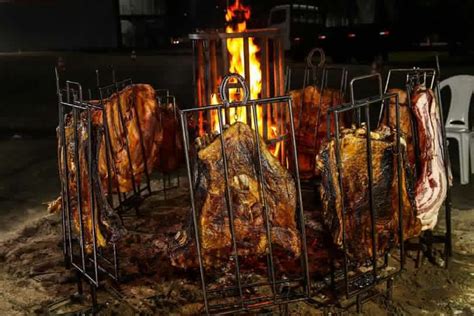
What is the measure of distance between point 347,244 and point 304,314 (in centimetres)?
74

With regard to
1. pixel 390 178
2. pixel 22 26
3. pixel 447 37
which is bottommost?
pixel 390 178

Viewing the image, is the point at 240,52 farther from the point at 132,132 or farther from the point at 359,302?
the point at 359,302

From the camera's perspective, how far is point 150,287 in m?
5.56

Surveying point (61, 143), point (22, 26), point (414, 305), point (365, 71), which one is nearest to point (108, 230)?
point (61, 143)

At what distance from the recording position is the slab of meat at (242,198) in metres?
4.78

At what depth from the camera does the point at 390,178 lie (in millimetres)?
4945

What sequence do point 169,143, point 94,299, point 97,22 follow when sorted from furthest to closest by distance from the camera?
1. point 97,22
2. point 169,143
3. point 94,299

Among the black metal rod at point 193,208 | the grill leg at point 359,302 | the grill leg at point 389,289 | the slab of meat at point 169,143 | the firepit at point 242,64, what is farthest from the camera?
the slab of meat at point 169,143

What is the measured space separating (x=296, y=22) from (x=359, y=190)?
22.8 metres

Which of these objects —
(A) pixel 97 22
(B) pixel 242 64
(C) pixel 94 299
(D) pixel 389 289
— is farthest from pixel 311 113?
(A) pixel 97 22

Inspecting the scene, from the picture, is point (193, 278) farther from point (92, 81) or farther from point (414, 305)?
point (92, 81)

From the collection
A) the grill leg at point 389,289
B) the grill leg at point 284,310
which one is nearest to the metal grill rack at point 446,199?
the grill leg at point 389,289

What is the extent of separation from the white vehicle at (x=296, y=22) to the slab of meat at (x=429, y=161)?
2119 centimetres

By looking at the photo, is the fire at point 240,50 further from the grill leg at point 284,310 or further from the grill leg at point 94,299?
the grill leg at point 94,299
